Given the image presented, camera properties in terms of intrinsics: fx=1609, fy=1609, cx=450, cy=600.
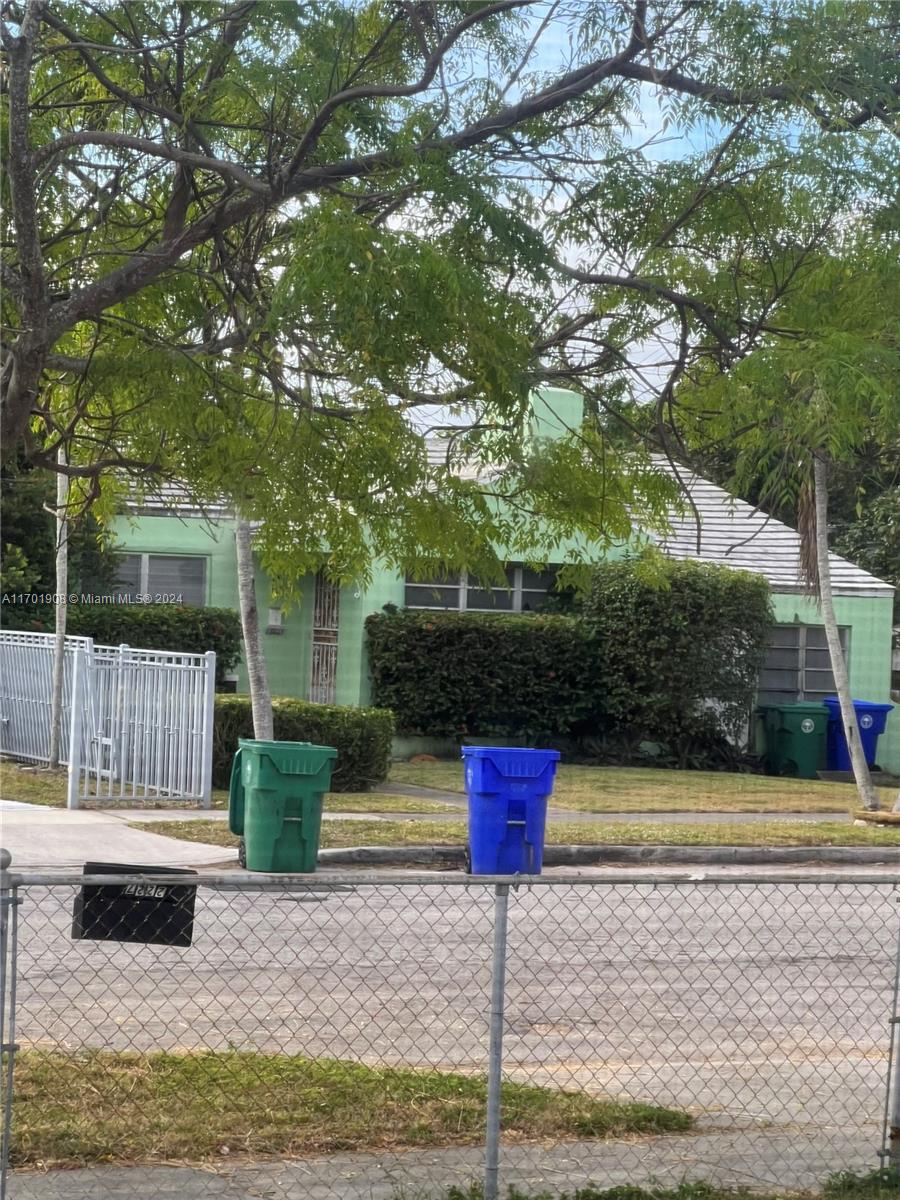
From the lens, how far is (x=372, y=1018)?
27.2 ft

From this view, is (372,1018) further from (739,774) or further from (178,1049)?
(739,774)

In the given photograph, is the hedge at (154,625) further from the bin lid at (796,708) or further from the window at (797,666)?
the window at (797,666)

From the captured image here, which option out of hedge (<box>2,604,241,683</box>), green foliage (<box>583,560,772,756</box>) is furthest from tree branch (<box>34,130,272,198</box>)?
green foliage (<box>583,560,772,756</box>)

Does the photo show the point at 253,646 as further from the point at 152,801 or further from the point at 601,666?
the point at 601,666

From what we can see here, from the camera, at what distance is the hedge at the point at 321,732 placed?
18.7 meters

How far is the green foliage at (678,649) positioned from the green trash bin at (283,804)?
11.9m

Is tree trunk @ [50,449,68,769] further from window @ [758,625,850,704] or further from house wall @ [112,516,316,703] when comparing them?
window @ [758,625,850,704]

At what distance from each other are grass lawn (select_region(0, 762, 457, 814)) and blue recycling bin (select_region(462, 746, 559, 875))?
10.9 feet

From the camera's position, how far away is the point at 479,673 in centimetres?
2405

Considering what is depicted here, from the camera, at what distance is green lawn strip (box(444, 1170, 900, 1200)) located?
17.5ft

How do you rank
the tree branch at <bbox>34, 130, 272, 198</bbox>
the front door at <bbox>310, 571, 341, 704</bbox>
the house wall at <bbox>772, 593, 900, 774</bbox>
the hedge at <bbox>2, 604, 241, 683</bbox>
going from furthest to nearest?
the house wall at <bbox>772, 593, 900, 774</bbox> → the front door at <bbox>310, 571, 341, 704</bbox> → the hedge at <bbox>2, 604, 241, 683</bbox> → the tree branch at <bbox>34, 130, 272, 198</bbox>

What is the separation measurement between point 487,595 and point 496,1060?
20468mm

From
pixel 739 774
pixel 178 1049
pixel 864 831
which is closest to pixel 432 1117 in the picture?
pixel 178 1049

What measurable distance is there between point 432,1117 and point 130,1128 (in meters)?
1.16
